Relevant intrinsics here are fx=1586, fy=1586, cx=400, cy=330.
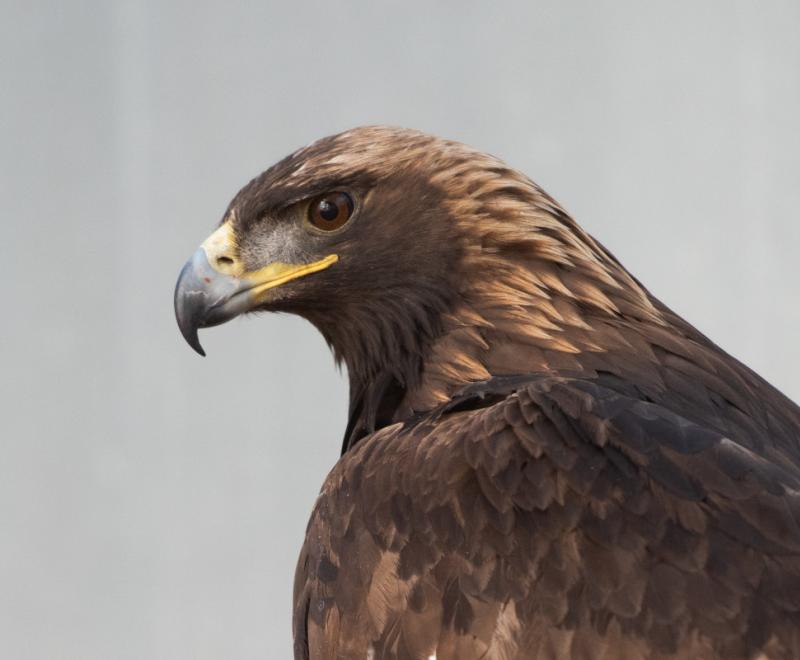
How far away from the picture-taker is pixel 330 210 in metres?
3.42

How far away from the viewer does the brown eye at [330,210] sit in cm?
341

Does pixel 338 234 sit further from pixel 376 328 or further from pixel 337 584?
pixel 337 584

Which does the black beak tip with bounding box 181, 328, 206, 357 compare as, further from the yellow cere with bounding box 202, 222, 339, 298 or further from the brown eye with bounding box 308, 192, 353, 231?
the brown eye with bounding box 308, 192, 353, 231

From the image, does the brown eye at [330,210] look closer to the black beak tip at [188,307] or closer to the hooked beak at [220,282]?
the hooked beak at [220,282]

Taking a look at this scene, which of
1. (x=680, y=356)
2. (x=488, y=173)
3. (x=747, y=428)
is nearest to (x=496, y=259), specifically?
(x=488, y=173)

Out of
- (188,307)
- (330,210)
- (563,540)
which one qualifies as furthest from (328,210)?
(563,540)

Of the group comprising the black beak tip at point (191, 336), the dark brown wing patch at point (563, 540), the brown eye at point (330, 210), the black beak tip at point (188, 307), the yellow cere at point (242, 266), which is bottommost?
the dark brown wing patch at point (563, 540)

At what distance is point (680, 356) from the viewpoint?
3.13 metres

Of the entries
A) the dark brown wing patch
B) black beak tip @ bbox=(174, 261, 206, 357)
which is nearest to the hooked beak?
black beak tip @ bbox=(174, 261, 206, 357)

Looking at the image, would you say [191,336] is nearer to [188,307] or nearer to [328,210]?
[188,307]

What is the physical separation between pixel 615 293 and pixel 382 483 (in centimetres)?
72

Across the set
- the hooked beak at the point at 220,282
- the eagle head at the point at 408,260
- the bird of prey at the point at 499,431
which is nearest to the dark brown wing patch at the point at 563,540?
the bird of prey at the point at 499,431

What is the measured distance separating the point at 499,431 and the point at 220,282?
2.86 feet

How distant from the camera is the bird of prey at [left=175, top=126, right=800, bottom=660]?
2.56 metres
